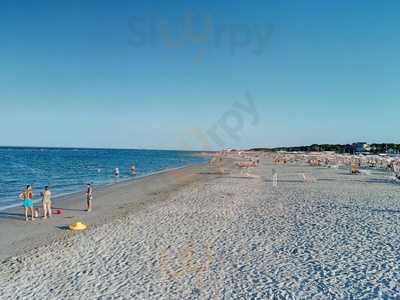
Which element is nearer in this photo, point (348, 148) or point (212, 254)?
point (212, 254)

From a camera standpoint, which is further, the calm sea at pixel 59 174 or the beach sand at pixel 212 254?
the calm sea at pixel 59 174

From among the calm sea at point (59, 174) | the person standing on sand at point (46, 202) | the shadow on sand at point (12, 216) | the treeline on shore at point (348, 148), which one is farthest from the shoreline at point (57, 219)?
the treeline on shore at point (348, 148)

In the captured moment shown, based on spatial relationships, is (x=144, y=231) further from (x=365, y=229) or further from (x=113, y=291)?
(x=365, y=229)

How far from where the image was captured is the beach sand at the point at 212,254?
20.1 feet

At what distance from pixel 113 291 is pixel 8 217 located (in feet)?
31.1

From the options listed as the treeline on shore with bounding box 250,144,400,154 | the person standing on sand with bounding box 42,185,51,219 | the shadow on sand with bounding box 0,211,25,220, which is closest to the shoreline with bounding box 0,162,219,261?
the shadow on sand with bounding box 0,211,25,220

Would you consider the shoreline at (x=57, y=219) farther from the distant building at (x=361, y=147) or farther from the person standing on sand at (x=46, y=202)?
the distant building at (x=361, y=147)

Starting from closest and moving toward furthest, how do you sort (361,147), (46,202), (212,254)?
(212,254), (46,202), (361,147)

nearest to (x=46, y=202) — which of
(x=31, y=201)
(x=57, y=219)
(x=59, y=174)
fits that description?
(x=31, y=201)

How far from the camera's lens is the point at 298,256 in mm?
7738

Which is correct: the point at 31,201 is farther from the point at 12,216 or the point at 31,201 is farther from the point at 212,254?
the point at 212,254

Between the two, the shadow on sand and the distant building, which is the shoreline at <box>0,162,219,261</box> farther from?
the distant building

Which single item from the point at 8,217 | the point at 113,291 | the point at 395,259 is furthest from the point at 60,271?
the point at 8,217

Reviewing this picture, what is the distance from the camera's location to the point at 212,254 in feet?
26.2
